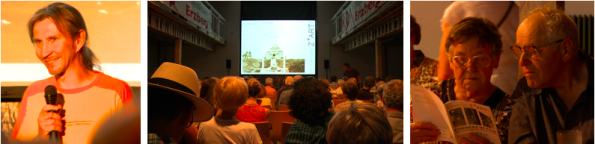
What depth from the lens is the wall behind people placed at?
2426mm

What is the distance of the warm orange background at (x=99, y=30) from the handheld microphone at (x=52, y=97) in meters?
0.19

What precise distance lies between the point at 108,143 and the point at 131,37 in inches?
27.4

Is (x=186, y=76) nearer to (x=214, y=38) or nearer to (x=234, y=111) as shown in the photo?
(x=234, y=111)

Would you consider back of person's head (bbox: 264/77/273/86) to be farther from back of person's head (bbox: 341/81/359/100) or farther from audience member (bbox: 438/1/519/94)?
audience member (bbox: 438/1/519/94)

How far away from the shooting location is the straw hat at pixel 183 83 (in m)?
1.53

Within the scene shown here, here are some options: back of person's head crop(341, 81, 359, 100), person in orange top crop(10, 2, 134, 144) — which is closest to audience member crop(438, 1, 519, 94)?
back of person's head crop(341, 81, 359, 100)

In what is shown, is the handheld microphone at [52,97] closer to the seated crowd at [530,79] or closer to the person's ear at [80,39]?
the person's ear at [80,39]

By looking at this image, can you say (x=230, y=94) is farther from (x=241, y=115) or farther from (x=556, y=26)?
(x=556, y=26)

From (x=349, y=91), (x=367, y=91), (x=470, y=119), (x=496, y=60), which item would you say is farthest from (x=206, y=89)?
(x=496, y=60)

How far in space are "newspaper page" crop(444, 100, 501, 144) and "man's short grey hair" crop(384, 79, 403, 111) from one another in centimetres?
37

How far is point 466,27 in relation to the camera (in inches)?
60.9

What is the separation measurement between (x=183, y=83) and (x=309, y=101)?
71cm

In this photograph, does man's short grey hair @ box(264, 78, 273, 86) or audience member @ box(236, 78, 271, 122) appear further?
man's short grey hair @ box(264, 78, 273, 86)

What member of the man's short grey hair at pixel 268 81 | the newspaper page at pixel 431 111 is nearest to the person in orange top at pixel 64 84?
the man's short grey hair at pixel 268 81
